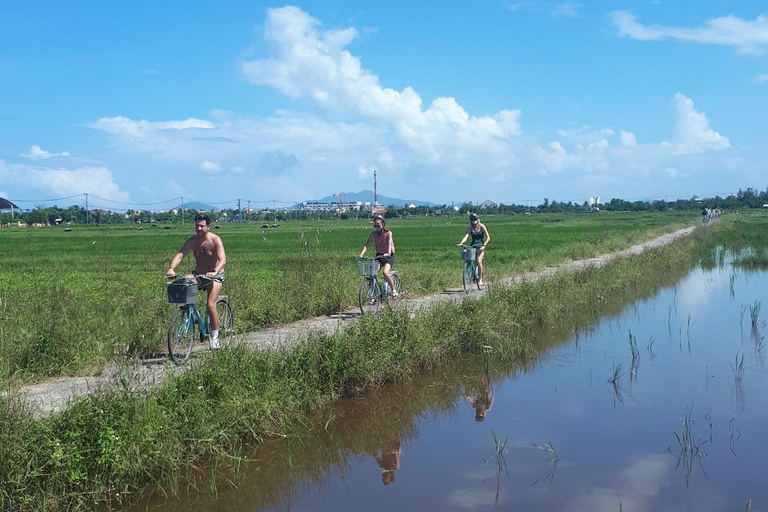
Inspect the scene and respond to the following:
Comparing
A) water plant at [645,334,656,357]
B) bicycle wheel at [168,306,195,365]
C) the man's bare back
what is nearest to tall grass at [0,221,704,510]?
bicycle wheel at [168,306,195,365]

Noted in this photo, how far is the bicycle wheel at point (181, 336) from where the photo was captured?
25.9 feet

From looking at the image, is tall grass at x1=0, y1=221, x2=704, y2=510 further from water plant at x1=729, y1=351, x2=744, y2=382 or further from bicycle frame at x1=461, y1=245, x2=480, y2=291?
bicycle frame at x1=461, y1=245, x2=480, y2=291

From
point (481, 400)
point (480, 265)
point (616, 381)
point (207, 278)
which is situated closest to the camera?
point (207, 278)

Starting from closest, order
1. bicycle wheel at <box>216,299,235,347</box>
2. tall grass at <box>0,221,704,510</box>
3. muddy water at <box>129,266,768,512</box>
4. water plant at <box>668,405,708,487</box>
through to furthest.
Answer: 1. tall grass at <box>0,221,704,510</box>
2. muddy water at <box>129,266,768,512</box>
3. water plant at <box>668,405,708,487</box>
4. bicycle wheel at <box>216,299,235,347</box>

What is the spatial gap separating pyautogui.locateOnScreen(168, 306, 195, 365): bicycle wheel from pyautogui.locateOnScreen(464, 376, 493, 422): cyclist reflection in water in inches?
128

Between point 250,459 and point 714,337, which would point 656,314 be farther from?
point 250,459

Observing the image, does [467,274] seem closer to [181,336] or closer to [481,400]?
[481,400]

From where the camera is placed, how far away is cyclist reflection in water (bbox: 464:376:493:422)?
7956mm

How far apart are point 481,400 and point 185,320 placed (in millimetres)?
3531

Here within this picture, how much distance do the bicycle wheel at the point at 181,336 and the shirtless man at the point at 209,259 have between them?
0.84 feet

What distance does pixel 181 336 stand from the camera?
818 centimetres

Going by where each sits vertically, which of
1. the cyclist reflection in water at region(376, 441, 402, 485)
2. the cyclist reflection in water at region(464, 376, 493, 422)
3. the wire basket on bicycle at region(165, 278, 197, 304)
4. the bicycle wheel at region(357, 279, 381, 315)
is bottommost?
the cyclist reflection in water at region(376, 441, 402, 485)

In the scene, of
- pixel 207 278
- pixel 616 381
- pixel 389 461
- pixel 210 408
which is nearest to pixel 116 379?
pixel 210 408

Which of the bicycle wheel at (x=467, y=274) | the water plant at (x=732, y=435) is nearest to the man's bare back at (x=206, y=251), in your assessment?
the water plant at (x=732, y=435)
